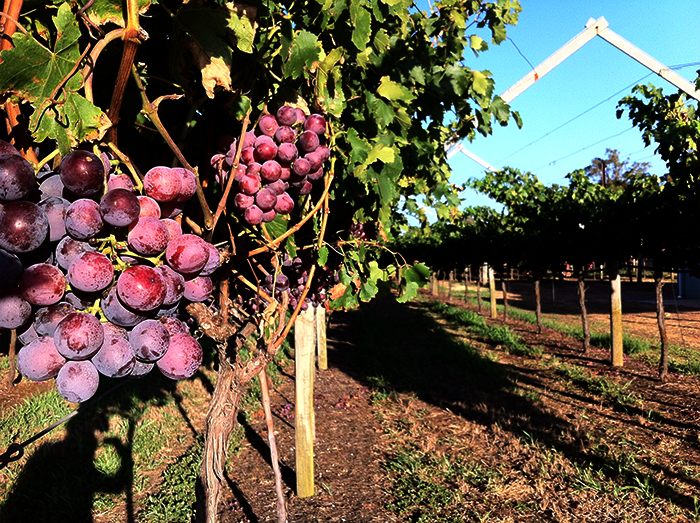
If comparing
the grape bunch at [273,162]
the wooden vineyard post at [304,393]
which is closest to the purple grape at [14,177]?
the grape bunch at [273,162]

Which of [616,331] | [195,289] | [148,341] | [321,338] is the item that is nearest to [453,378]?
[321,338]

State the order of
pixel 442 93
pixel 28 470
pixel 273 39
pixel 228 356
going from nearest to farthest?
pixel 273 39, pixel 228 356, pixel 442 93, pixel 28 470

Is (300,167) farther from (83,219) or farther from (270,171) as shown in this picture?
(83,219)

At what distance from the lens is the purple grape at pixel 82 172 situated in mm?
703

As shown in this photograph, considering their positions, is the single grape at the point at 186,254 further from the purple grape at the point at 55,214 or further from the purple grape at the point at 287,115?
the purple grape at the point at 287,115

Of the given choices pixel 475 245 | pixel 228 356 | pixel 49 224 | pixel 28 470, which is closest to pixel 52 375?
pixel 49 224

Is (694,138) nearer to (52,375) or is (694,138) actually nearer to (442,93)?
(442,93)

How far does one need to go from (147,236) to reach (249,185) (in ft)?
1.59

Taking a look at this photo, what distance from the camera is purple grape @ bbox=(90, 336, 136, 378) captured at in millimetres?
792

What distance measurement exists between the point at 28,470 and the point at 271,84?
16.5 feet

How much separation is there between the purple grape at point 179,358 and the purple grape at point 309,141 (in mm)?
649

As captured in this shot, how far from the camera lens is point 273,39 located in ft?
4.41

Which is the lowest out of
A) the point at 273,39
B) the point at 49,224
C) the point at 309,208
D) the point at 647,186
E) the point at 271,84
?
the point at 49,224

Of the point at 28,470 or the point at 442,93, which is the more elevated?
the point at 442,93
